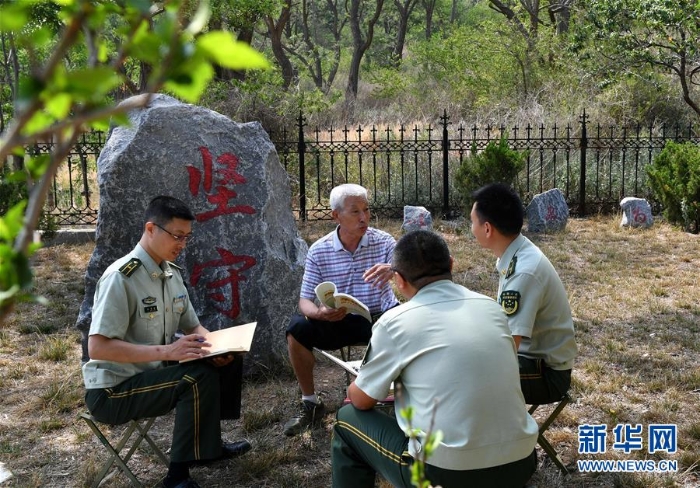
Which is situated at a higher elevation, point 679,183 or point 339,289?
point 679,183

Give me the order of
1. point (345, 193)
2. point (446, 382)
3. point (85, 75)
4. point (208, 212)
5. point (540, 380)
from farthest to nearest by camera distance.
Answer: point (208, 212)
point (345, 193)
point (540, 380)
point (446, 382)
point (85, 75)

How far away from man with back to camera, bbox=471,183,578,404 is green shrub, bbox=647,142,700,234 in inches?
248

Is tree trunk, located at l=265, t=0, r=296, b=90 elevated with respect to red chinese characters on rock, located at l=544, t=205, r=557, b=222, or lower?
elevated

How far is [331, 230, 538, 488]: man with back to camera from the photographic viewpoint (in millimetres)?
2373

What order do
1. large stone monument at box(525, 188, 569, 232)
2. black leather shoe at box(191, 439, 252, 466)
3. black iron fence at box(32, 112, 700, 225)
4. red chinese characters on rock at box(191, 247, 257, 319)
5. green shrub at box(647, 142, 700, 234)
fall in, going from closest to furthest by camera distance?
black leather shoe at box(191, 439, 252, 466) → red chinese characters on rock at box(191, 247, 257, 319) → green shrub at box(647, 142, 700, 234) → large stone monument at box(525, 188, 569, 232) → black iron fence at box(32, 112, 700, 225)

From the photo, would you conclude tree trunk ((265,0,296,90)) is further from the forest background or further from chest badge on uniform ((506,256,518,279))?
chest badge on uniform ((506,256,518,279))

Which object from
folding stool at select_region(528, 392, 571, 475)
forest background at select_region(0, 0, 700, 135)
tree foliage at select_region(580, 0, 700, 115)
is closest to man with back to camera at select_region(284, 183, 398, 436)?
folding stool at select_region(528, 392, 571, 475)

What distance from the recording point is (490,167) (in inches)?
379

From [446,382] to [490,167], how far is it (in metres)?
7.52

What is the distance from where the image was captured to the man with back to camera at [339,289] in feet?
13.4

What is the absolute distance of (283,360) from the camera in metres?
4.87

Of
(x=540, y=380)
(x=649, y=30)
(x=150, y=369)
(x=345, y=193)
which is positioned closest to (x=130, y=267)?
(x=150, y=369)

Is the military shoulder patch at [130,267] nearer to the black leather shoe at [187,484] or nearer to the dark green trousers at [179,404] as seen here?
the dark green trousers at [179,404]

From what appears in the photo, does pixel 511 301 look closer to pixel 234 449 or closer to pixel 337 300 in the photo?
pixel 337 300
